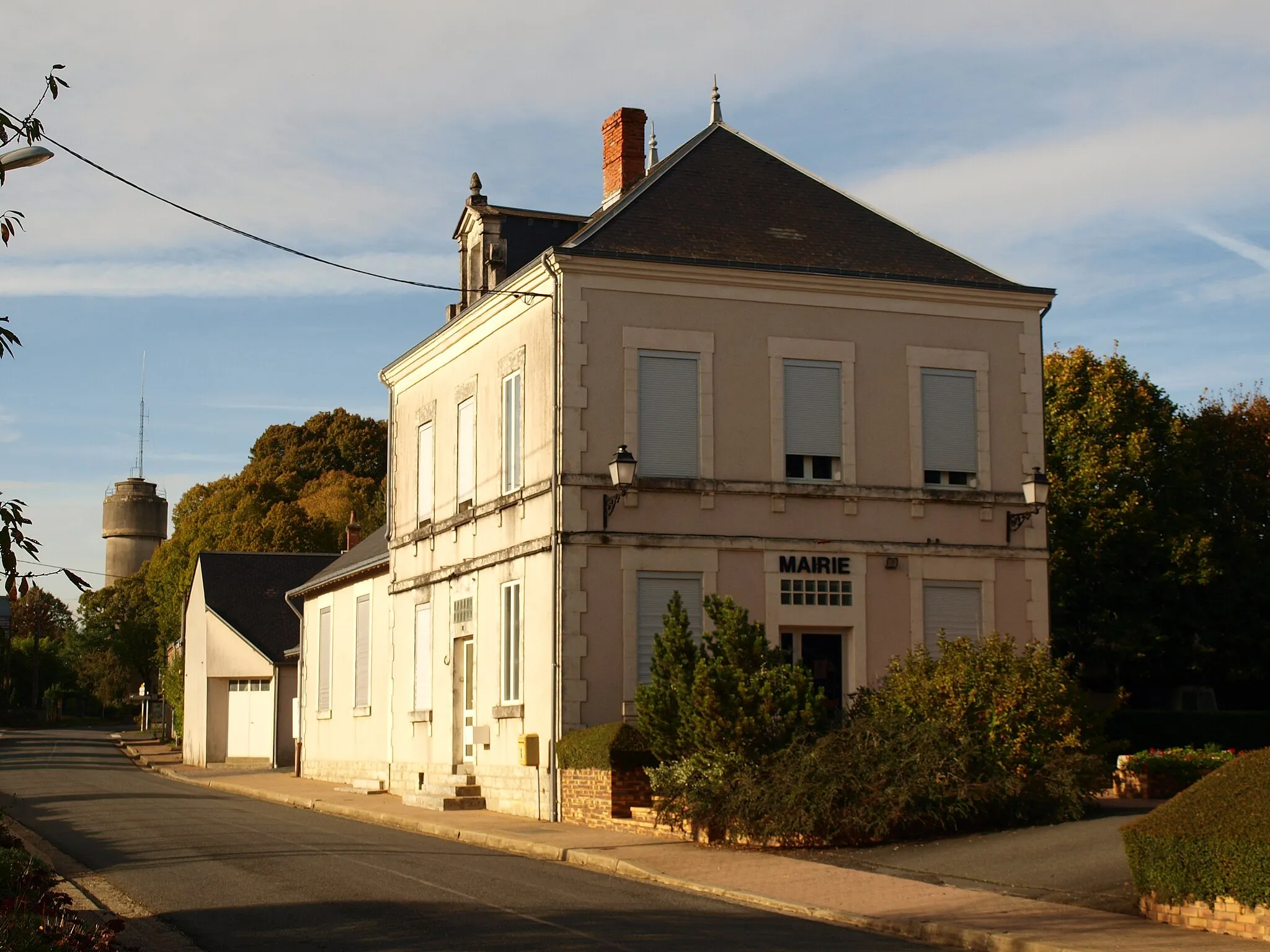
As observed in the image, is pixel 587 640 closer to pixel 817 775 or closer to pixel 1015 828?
pixel 817 775

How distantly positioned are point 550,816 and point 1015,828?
6.83 meters

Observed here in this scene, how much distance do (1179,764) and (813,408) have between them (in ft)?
23.1

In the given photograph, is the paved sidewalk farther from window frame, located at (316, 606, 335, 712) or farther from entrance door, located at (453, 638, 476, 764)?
window frame, located at (316, 606, 335, 712)

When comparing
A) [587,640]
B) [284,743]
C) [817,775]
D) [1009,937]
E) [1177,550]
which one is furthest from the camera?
[284,743]

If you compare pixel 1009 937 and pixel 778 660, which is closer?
pixel 1009 937

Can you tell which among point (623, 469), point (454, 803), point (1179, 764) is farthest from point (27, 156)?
point (1179, 764)

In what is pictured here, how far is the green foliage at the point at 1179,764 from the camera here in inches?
797

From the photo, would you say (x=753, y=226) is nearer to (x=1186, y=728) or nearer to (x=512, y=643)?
(x=512, y=643)

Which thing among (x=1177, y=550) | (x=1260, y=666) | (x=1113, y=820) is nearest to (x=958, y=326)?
(x=1113, y=820)

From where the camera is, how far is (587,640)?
20641 millimetres

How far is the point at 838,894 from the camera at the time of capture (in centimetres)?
1316

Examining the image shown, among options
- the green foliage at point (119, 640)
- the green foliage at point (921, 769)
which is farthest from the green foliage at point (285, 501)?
the green foliage at point (921, 769)

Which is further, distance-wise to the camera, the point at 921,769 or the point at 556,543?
the point at 556,543

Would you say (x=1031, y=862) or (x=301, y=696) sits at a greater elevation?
(x=301, y=696)
